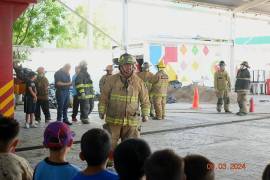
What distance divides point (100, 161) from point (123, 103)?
3.48m

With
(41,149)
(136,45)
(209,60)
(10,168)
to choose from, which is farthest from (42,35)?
(10,168)

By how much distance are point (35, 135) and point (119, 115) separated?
4536mm

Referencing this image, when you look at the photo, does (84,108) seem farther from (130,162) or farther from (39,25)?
(39,25)

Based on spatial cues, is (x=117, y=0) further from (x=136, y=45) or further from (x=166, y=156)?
(x=166, y=156)

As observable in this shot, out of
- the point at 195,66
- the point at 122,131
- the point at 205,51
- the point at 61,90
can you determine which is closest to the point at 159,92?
the point at 61,90

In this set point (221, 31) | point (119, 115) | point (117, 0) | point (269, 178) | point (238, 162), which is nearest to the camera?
point (269, 178)

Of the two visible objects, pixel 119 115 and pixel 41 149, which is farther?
pixel 41 149

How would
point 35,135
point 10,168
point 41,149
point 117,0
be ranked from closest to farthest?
point 10,168 → point 41,149 → point 35,135 → point 117,0

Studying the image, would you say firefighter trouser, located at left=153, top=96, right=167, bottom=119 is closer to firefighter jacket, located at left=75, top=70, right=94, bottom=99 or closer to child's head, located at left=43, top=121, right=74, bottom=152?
firefighter jacket, located at left=75, top=70, right=94, bottom=99

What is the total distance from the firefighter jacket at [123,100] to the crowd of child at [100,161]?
2.93m

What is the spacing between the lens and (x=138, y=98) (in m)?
6.81

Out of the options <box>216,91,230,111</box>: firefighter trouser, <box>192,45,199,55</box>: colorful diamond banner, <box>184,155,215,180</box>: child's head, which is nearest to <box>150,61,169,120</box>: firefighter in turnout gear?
<box>216,91,230,111</box>: firefighter trouser

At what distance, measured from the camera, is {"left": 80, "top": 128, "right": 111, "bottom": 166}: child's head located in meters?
3.18

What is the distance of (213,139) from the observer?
32.6 ft
